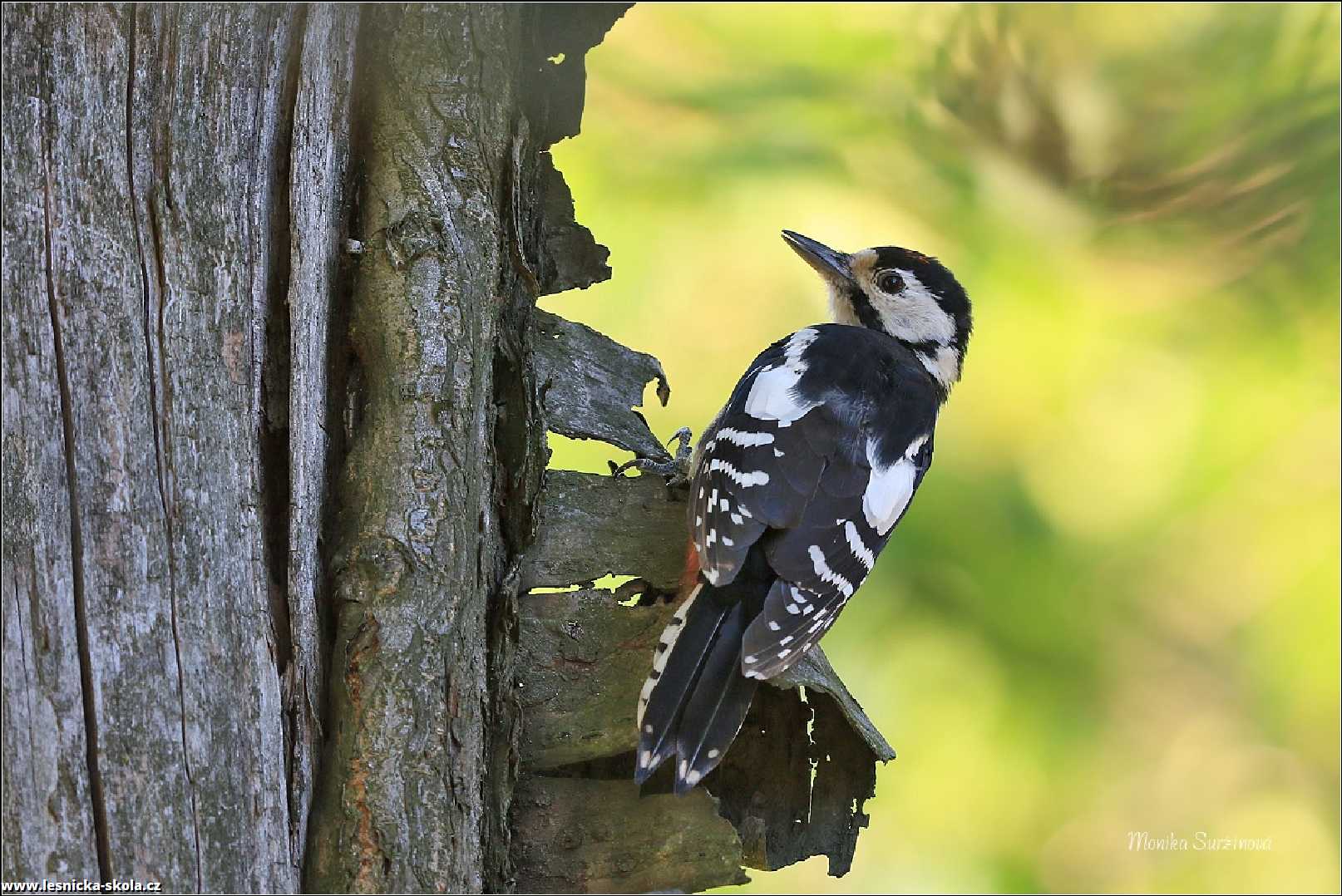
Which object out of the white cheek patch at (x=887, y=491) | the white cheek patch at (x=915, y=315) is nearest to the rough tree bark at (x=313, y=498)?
the white cheek patch at (x=887, y=491)

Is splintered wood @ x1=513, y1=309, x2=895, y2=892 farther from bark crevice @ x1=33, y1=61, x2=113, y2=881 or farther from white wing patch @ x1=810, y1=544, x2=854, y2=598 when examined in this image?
bark crevice @ x1=33, y1=61, x2=113, y2=881

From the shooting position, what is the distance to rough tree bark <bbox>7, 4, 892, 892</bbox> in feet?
4.76

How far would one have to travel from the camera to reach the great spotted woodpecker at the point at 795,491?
206cm

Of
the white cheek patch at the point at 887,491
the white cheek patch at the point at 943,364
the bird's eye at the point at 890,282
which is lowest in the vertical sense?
the white cheek patch at the point at 887,491

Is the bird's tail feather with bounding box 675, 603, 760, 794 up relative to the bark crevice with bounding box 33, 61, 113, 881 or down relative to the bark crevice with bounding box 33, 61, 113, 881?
down

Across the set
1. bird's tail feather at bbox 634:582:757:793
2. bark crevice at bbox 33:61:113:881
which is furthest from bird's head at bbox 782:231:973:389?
bark crevice at bbox 33:61:113:881

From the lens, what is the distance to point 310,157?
174 cm

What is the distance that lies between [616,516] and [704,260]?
2.62ft

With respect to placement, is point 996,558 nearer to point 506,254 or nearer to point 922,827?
point 922,827

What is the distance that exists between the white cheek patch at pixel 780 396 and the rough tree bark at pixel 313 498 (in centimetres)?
62

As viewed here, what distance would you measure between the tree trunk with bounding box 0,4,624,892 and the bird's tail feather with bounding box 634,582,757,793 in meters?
0.25

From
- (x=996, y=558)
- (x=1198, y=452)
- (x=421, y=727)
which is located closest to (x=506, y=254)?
(x=421, y=727)

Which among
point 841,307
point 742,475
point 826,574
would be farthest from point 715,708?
point 841,307

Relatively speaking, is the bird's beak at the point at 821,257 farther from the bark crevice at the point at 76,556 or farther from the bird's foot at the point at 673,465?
the bark crevice at the point at 76,556
